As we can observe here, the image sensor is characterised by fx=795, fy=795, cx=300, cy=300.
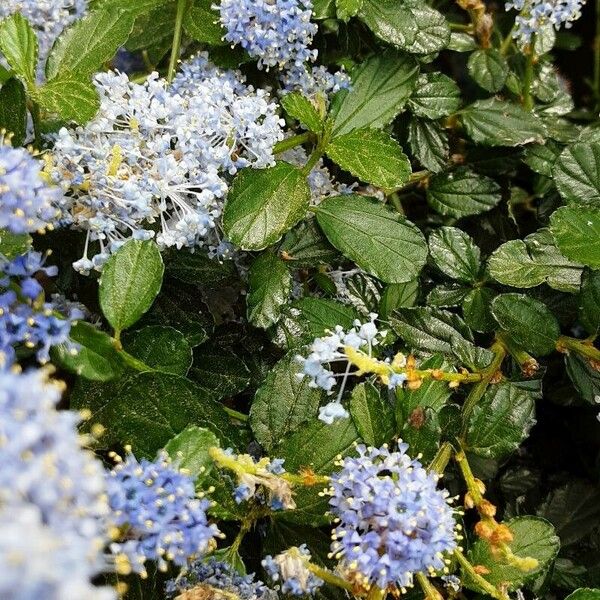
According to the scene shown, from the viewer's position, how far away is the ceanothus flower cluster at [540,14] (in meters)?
1.10

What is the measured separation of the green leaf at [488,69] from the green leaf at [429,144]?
97 mm

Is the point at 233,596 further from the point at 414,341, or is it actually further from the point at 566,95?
the point at 566,95

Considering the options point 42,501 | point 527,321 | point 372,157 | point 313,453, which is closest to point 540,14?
point 372,157

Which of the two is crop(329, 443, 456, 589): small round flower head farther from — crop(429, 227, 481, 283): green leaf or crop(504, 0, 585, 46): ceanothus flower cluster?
crop(504, 0, 585, 46): ceanothus flower cluster

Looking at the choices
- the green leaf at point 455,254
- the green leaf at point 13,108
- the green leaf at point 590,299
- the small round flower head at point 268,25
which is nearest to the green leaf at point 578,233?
the green leaf at point 590,299

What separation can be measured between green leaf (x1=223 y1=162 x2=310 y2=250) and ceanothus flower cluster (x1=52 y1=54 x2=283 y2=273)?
0.05 feet

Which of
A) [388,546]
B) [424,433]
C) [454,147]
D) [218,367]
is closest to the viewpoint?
[388,546]

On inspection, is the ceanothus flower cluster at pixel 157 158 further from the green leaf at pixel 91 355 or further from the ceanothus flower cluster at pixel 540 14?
the ceanothus flower cluster at pixel 540 14

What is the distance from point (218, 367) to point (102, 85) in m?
0.36

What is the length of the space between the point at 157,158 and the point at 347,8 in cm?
32

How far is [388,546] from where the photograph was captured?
707 millimetres

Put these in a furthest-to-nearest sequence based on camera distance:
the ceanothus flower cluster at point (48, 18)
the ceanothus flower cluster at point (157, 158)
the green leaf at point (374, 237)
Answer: the ceanothus flower cluster at point (48, 18) → the green leaf at point (374, 237) → the ceanothus flower cluster at point (157, 158)

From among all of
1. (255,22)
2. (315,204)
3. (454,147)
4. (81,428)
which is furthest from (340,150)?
(81,428)

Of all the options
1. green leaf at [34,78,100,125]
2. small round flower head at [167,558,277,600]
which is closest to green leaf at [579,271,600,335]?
small round flower head at [167,558,277,600]
